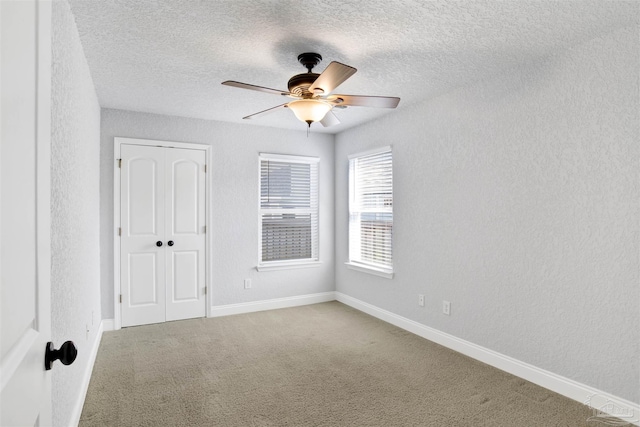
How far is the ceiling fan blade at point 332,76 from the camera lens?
7.00 ft

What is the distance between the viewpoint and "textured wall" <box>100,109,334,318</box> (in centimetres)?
418

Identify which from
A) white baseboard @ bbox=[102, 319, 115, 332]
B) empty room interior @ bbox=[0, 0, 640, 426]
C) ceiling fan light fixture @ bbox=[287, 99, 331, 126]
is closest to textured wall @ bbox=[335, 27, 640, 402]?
empty room interior @ bbox=[0, 0, 640, 426]

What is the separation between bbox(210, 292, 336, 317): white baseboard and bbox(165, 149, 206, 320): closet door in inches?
9.0

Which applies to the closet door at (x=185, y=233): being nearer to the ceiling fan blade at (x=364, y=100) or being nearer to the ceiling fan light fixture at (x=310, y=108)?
the ceiling fan light fixture at (x=310, y=108)

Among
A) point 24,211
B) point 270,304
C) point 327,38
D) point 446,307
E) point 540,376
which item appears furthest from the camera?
point 270,304

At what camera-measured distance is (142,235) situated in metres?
4.32

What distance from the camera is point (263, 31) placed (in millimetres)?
2438

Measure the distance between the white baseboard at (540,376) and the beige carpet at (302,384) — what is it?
72mm

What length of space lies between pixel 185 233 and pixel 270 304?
144cm

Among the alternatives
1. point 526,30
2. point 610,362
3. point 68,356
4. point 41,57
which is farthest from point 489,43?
point 68,356

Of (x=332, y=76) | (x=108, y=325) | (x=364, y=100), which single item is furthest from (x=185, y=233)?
(x=332, y=76)

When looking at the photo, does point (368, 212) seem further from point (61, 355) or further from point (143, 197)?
point (61, 355)

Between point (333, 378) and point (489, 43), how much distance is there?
270cm

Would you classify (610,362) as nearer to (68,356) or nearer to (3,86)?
(68,356)
